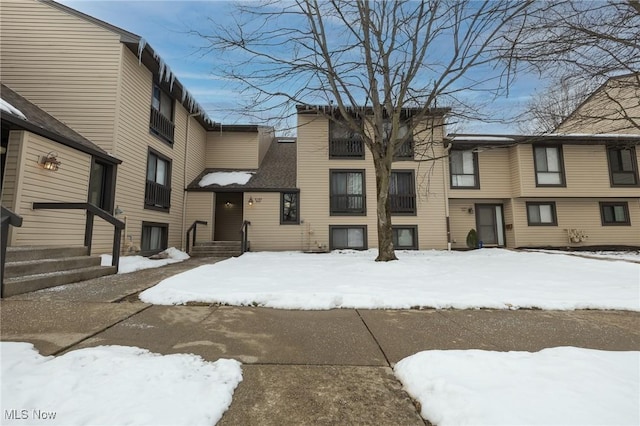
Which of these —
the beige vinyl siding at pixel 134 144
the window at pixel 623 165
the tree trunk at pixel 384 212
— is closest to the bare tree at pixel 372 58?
the tree trunk at pixel 384 212

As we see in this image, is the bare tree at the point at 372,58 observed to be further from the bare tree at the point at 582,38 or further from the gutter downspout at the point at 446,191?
the gutter downspout at the point at 446,191

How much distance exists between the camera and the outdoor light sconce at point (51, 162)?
638cm

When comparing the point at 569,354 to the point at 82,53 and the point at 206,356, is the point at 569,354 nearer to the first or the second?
the point at 206,356

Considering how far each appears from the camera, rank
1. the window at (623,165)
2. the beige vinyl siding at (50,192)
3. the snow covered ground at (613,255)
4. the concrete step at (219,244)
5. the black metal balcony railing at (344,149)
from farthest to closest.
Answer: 1. the window at (623,165)
2. the black metal balcony railing at (344,149)
3. the concrete step at (219,244)
4. the snow covered ground at (613,255)
5. the beige vinyl siding at (50,192)

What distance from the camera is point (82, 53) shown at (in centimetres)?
880

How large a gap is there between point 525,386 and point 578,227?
16.8m

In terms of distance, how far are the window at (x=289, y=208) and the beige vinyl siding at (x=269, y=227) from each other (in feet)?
0.67

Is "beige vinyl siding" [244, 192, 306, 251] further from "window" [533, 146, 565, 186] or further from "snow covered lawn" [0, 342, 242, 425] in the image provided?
"window" [533, 146, 565, 186]

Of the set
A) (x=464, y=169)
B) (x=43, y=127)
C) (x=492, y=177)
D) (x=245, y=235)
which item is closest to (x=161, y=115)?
(x=43, y=127)

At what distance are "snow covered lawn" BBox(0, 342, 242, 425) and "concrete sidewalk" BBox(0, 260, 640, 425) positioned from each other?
0.16m

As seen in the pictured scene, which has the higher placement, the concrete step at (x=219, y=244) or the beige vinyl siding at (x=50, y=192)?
the beige vinyl siding at (x=50, y=192)

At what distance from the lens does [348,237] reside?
13.6 metres

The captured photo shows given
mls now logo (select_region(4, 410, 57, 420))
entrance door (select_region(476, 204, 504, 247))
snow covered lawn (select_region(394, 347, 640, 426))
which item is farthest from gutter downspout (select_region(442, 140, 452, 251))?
mls now logo (select_region(4, 410, 57, 420))

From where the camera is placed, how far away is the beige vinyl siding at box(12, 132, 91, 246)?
Answer: 6031mm
